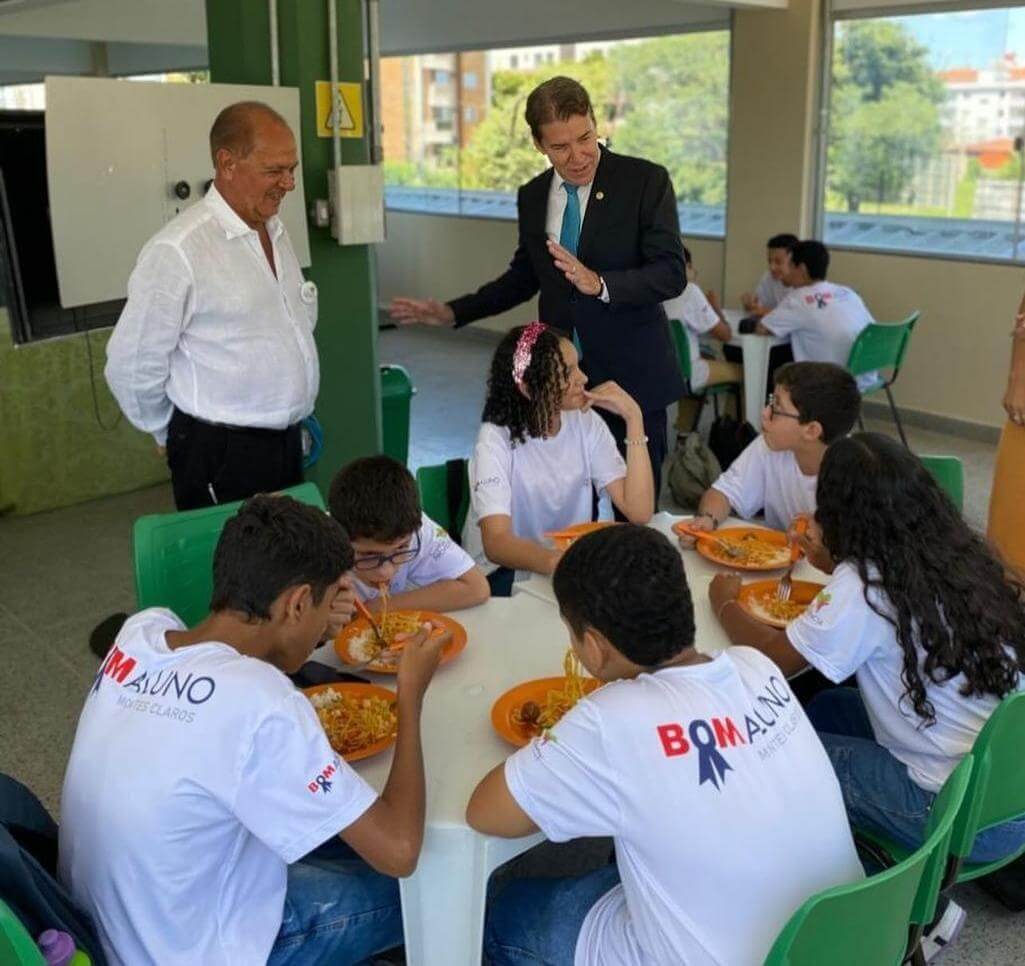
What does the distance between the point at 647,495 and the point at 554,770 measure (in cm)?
161

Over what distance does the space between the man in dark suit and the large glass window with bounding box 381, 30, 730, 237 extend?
183 inches

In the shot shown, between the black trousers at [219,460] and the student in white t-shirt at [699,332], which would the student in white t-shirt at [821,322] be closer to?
the student in white t-shirt at [699,332]

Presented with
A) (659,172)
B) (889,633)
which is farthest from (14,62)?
(889,633)

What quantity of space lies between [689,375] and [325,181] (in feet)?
7.41

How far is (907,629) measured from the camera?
6.15 feet

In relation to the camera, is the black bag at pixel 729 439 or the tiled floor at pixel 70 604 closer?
the tiled floor at pixel 70 604

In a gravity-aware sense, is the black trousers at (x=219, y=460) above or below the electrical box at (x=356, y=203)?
below

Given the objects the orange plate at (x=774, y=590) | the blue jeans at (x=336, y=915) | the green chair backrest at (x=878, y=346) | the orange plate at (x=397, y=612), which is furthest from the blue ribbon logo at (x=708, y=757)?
the green chair backrest at (x=878, y=346)

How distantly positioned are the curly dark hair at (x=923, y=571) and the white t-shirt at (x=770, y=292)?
4.63 meters

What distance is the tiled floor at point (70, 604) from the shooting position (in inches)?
97.8

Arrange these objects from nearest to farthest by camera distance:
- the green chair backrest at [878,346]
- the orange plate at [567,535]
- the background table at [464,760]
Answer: the background table at [464,760]
the orange plate at [567,535]
the green chair backrest at [878,346]

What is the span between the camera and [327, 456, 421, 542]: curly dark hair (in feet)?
7.36

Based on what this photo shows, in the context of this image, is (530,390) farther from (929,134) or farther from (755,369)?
(929,134)

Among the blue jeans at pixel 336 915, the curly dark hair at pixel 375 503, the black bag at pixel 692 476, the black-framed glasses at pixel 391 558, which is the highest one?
the curly dark hair at pixel 375 503
